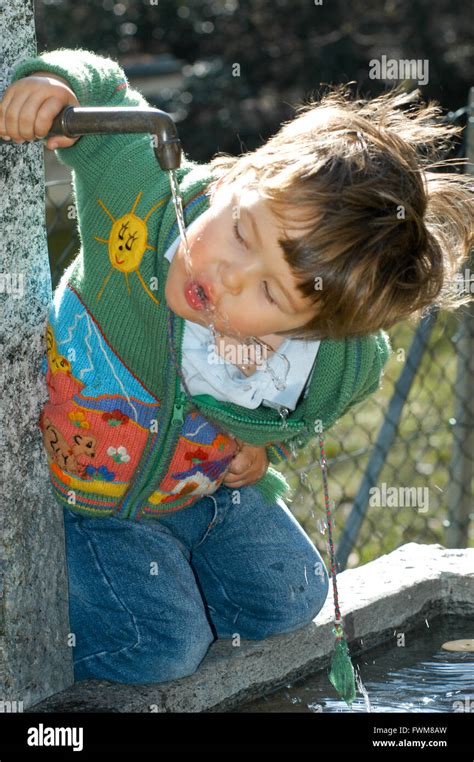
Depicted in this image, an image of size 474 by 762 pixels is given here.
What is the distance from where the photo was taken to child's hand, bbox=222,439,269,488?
2.31 m

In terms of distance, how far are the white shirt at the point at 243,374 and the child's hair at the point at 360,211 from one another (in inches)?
4.3

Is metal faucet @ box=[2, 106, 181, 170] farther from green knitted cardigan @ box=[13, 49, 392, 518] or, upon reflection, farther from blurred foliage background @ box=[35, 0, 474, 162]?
blurred foliage background @ box=[35, 0, 474, 162]

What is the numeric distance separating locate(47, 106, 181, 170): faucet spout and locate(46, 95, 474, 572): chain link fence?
1.49ft

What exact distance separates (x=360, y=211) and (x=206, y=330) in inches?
15.5

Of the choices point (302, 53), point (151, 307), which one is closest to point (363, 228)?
point (151, 307)

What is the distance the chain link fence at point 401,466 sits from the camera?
10.7 ft

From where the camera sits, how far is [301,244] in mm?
1854

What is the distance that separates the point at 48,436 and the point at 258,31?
22.6ft

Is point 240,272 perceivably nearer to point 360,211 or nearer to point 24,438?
point 360,211

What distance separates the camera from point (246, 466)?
233 centimetres

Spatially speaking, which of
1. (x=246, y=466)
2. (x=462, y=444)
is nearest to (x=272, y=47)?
(x=462, y=444)

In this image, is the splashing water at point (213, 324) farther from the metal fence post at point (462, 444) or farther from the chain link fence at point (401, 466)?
the metal fence post at point (462, 444)
